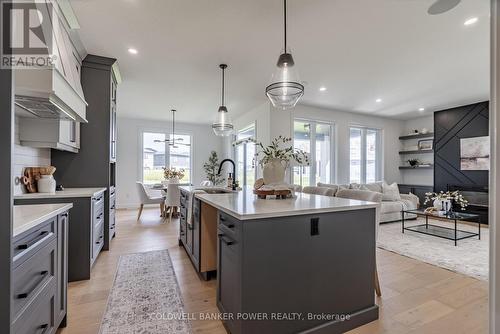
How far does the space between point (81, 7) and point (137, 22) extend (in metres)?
0.49

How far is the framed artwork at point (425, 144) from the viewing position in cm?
684

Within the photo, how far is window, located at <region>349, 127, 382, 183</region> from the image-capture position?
22.7 feet

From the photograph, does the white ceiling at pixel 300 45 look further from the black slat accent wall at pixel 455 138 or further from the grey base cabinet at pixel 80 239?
the grey base cabinet at pixel 80 239

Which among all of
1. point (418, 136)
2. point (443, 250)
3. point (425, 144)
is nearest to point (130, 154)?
point (443, 250)

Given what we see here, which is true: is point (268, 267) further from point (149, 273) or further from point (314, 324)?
point (149, 273)

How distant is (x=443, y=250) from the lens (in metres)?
3.46

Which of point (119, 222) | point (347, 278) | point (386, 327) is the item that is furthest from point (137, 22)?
Answer: point (119, 222)

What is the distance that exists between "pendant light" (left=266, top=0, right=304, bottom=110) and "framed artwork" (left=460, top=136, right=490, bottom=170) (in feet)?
18.7

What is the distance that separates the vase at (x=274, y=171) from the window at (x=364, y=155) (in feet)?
16.9

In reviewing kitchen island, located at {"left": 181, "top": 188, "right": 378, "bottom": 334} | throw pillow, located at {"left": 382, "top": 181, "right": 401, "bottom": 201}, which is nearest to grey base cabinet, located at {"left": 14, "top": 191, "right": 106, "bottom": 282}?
kitchen island, located at {"left": 181, "top": 188, "right": 378, "bottom": 334}

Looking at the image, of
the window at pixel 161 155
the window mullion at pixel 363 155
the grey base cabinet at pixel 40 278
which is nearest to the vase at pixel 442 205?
the window mullion at pixel 363 155

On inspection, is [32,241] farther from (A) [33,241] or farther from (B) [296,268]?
(B) [296,268]

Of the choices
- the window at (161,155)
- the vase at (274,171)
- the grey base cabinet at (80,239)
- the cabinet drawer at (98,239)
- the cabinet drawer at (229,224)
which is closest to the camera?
the cabinet drawer at (229,224)

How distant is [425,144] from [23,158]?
28.9 ft
